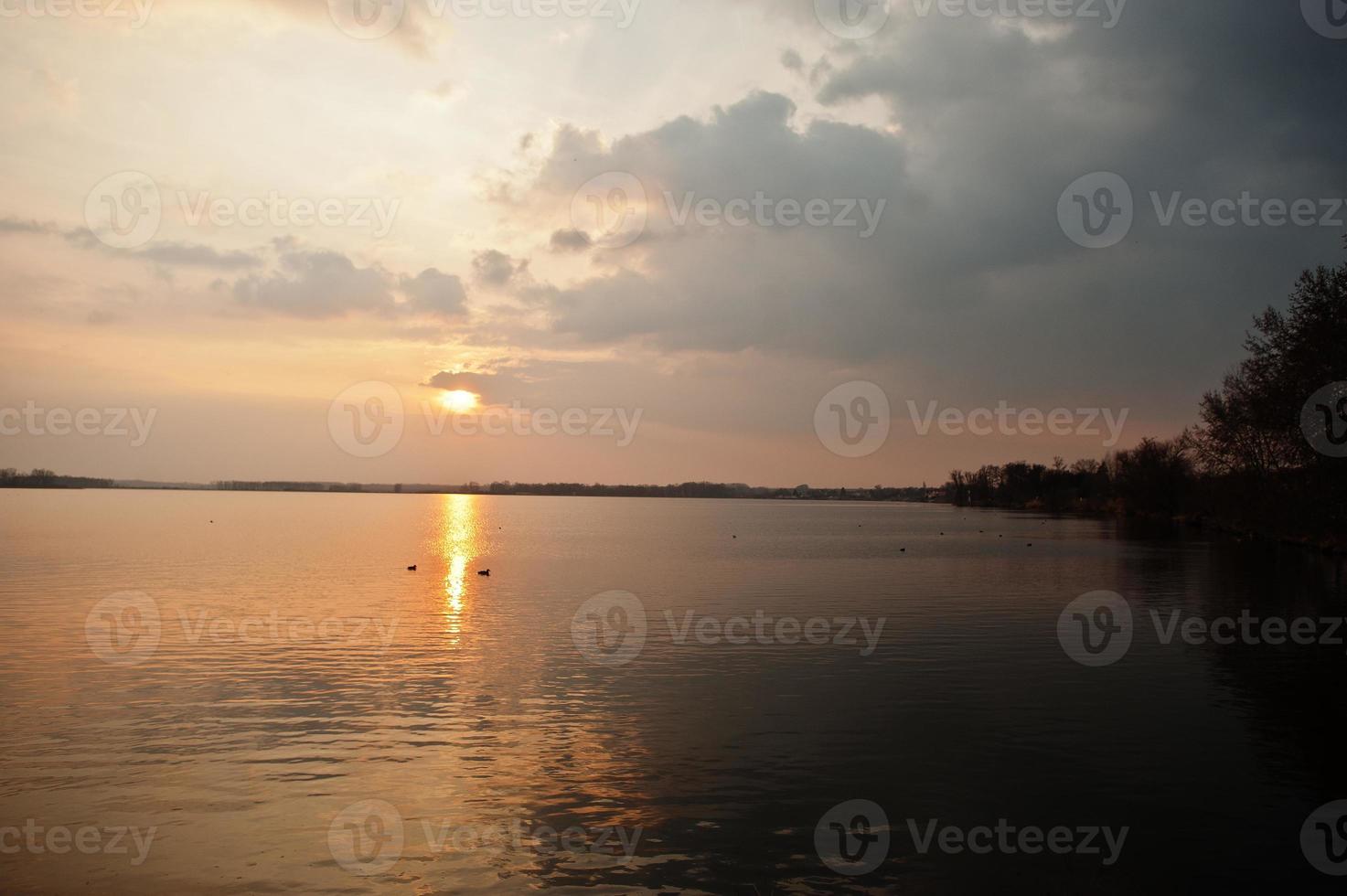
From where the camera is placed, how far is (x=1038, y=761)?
17.8m

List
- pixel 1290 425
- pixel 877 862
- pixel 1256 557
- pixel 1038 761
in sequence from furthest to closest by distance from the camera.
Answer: pixel 1256 557, pixel 1290 425, pixel 1038 761, pixel 877 862

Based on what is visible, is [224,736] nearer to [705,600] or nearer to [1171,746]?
[1171,746]

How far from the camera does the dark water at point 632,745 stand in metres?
13.0

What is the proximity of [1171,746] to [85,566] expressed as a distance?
196ft

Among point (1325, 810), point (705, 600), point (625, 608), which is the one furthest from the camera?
point (705, 600)

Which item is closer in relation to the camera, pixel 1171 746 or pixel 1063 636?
pixel 1171 746

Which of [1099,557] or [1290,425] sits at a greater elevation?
[1290,425]

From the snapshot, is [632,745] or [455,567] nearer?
[632,745]

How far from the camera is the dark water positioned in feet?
42.5

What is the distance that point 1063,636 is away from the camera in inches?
1289

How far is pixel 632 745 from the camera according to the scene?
18641 millimetres

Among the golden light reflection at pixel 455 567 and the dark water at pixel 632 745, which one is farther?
the golden light reflection at pixel 455 567

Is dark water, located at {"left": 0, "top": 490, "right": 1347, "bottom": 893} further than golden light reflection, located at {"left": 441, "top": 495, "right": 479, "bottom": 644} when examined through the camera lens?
No

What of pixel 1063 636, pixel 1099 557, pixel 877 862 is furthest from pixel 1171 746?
pixel 1099 557
